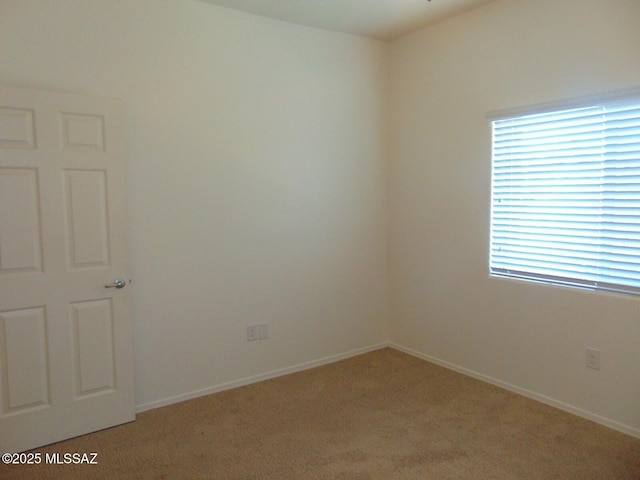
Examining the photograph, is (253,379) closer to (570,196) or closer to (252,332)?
(252,332)

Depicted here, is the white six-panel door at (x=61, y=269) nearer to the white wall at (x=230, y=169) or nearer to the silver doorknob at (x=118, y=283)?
the silver doorknob at (x=118, y=283)

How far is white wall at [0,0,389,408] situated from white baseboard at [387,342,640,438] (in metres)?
0.65

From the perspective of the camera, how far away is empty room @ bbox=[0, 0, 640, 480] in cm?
260

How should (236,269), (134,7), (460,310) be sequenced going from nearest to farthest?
1. (134,7)
2. (236,269)
3. (460,310)

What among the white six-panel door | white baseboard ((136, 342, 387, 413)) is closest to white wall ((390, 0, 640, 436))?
white baseboard ((136, 342, 387, 413))

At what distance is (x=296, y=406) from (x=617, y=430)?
2.05m

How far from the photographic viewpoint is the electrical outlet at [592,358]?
2.88 m

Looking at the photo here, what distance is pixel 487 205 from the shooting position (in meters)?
3.48

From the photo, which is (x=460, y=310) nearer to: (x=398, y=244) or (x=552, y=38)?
(x=398, y=244)

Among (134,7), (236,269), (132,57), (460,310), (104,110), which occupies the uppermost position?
(134,7)

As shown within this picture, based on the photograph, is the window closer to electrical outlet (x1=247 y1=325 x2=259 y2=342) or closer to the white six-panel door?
electrical outlet (x1=247 y1=325 x2=259 y2=342)

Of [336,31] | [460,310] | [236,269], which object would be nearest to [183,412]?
[236,269]

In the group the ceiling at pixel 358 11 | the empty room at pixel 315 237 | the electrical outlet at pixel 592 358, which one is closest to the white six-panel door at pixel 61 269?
the empty room at pixel 315 237

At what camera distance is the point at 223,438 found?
9.05 feet
